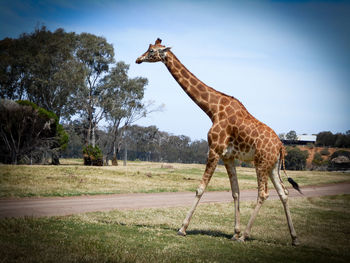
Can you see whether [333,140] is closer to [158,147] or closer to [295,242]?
[158,147]

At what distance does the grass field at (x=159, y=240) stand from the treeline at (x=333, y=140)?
2058 inches

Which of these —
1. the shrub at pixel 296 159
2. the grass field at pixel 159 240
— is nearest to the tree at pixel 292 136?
the shrub at pixel 296 159

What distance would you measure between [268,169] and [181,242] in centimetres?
253

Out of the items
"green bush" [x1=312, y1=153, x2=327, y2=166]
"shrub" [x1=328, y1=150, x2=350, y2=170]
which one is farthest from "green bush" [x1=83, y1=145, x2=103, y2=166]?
"green bush" [x1=312, y1=153, x2=327, y2=166]

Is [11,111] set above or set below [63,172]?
above

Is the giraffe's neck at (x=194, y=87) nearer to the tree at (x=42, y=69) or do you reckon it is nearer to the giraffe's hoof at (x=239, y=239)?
the giraffe's hoof at (x=239, y=239)

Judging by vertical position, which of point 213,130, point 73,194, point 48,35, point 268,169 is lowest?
point 73,194

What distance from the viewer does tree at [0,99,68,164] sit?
1170 inches

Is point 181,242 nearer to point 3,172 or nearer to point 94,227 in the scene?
point 94,227

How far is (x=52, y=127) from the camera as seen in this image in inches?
1342

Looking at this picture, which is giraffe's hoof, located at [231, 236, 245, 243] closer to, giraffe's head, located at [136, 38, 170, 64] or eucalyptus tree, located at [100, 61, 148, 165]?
giraffe's head, located at [136, 38, 170, 64]

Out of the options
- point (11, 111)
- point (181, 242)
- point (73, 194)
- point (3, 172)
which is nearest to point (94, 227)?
point (181, 242)

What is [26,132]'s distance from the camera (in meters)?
31.7

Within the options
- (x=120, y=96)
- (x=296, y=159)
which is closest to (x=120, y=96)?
(x=120, y=96)
